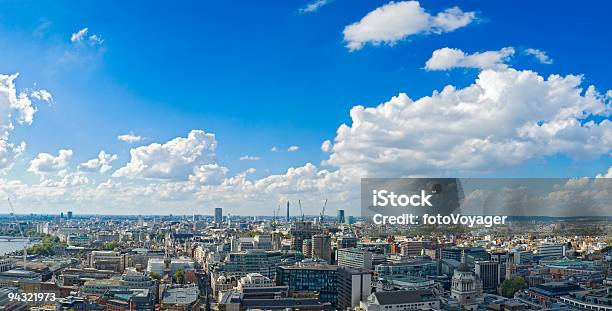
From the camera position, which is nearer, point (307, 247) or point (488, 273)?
point (488, 273)

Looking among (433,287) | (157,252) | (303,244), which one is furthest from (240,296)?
(157,252)

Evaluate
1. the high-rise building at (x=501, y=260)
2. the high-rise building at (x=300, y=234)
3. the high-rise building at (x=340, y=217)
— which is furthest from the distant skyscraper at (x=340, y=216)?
the high-rise building at (x=501, y=260)

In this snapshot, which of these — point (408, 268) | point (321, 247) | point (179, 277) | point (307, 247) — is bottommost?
point (179, 277)

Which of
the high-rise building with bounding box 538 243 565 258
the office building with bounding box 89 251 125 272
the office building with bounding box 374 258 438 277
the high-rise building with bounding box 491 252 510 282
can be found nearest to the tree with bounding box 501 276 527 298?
the high-rise building with bounding box 491 252 510 282

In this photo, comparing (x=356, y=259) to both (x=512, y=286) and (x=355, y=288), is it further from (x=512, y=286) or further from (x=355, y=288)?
(x=355, y=288)

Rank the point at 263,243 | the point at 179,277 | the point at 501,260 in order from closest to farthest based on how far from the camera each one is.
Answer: the point at 179,277, the point at 501,260, the point at 263,243

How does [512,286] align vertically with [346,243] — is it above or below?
below

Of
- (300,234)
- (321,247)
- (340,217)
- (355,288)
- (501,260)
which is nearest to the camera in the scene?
(355,288)

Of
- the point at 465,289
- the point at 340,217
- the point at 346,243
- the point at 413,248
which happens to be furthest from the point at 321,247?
the point at 340,217
